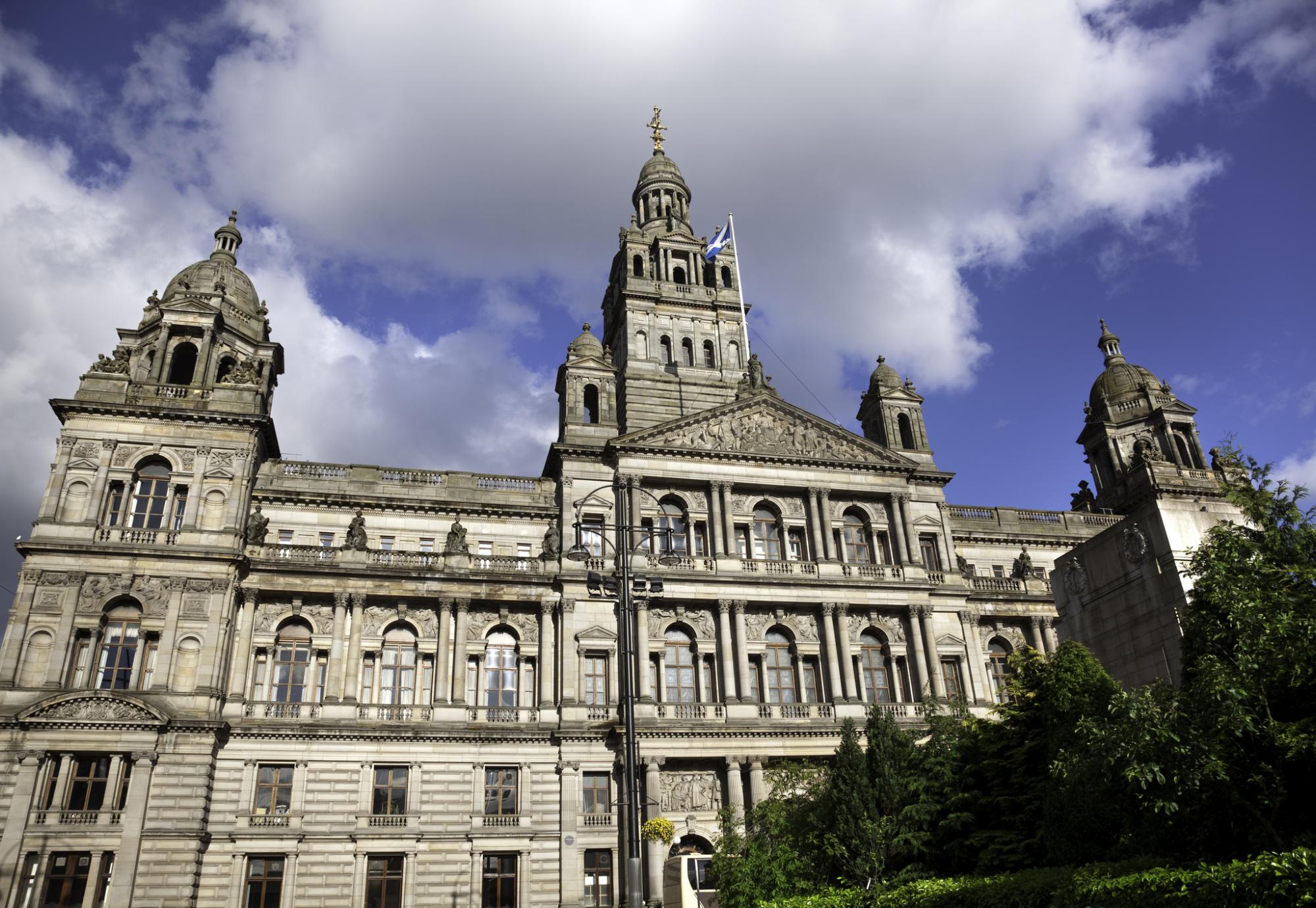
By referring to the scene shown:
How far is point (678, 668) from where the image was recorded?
4438 centimetres

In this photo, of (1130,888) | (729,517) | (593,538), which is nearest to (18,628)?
(593,538)

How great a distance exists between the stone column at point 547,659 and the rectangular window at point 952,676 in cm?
1860

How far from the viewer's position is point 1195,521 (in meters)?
26.7

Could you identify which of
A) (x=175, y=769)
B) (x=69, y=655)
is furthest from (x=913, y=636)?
(x=69, y=655)

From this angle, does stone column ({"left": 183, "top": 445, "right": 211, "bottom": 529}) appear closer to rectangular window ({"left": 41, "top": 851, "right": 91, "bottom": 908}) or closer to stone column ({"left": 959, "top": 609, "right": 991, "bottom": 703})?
rectangular window ({"left": 41, "top": 851, "right": 91, "bottom": 908})

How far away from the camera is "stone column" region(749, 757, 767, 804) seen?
41156 millimetres

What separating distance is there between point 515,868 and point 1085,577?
24620 mm

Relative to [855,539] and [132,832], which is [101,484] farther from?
[855,539]

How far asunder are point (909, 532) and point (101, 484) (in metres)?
37.0

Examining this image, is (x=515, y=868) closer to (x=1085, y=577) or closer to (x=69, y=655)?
(x=69, y=655)

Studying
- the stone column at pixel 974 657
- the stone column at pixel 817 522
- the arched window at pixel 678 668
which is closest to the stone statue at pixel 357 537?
the arched window at pixel 678 668

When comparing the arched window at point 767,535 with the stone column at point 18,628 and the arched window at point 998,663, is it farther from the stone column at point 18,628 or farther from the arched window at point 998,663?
the stone column at point 18,628

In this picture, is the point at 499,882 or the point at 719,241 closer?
the point at 499,882

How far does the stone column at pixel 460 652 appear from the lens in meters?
41.7
